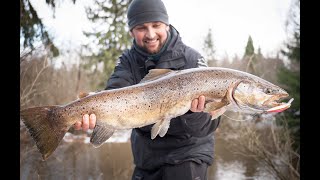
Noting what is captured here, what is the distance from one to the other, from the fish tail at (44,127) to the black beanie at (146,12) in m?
1.54

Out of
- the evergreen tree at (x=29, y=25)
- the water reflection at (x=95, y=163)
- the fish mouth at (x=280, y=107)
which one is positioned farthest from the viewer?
the water reflection at (x=95, y=163)

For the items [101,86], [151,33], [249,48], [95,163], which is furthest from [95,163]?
[151,33]

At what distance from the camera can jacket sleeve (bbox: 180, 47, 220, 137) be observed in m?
3.56

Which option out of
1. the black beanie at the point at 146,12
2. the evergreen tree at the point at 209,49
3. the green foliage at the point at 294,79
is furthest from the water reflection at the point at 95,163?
the black beanie at the point at 146,12

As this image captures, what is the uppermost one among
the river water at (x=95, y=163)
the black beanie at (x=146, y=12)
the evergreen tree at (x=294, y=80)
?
the black beanie at (x=146, y=12)

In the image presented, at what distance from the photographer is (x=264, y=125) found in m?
14.4

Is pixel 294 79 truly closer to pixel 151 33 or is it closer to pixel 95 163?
pixel 95 163

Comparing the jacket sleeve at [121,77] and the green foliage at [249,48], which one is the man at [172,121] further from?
the green foliage at [249,48]

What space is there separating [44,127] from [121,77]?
1.09 m

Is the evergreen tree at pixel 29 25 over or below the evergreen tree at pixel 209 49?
over

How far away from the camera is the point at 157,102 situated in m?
3.28

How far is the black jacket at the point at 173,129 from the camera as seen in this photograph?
3646 mm

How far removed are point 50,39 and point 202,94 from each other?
9.66 m

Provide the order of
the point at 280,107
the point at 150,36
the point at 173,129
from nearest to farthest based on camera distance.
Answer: the point at 280,107 < the point at 173,129 < the point at 150,36
